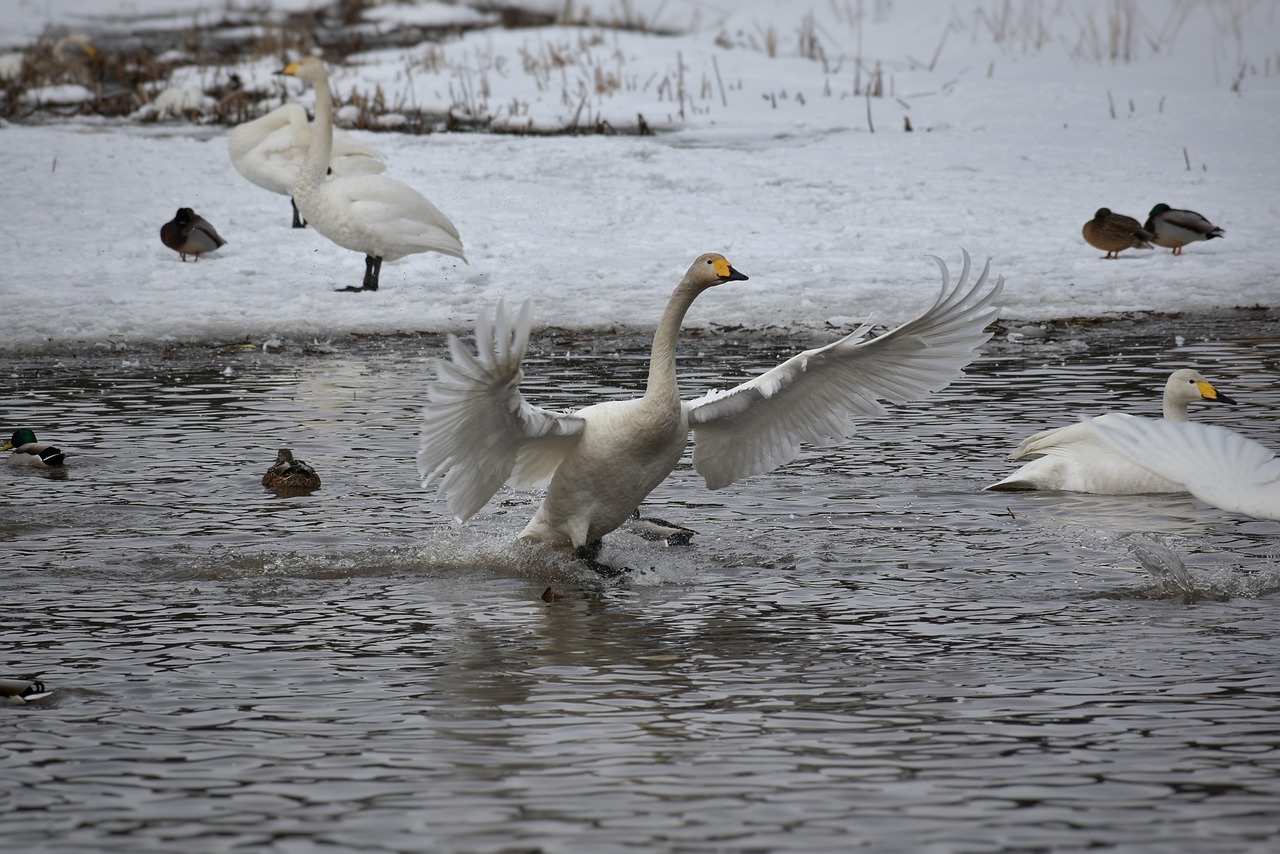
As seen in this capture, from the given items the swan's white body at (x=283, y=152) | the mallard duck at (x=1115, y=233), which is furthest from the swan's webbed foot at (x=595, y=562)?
the swan's white body at (x=283, y=152)

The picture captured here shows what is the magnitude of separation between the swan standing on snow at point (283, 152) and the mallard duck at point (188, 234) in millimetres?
1123

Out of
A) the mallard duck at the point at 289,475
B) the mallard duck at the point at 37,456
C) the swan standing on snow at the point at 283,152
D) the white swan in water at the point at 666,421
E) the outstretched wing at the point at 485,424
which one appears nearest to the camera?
the outstretched wing at the point at 485,424

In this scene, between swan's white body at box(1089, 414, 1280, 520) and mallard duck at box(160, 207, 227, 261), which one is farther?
mallard duck at box(160, 207, 227, 261)

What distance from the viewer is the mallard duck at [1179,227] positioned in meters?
14.8

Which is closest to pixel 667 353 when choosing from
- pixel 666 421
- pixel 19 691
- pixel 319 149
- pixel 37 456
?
pixel 666 421

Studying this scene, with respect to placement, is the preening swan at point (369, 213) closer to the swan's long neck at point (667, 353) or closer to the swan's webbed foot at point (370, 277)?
the swan's webbed foot at point (370, 277)

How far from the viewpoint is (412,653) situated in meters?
5.59

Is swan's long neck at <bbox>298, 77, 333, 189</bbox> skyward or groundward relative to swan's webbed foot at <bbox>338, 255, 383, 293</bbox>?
skyward

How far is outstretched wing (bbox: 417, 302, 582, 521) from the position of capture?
561 centimetres

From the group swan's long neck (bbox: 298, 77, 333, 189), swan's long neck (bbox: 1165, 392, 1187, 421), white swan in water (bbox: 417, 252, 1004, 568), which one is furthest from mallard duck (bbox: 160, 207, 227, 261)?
swan's long neck (bbox: 1165, 392, 1187, 421)

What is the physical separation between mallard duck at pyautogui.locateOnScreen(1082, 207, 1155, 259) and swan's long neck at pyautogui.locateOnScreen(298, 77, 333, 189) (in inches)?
262

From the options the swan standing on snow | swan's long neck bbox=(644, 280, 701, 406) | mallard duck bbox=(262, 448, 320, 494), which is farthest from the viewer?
the swan standing on snow

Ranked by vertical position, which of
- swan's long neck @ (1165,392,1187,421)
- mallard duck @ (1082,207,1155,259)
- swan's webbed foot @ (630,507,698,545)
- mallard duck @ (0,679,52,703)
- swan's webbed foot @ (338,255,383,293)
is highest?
mallard duck @ (1082,207,1155,259)

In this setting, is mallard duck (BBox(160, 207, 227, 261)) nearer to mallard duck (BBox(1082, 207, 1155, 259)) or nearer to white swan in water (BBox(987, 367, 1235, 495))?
mallard duck (BBox(1082, 207, 1155, 259))
